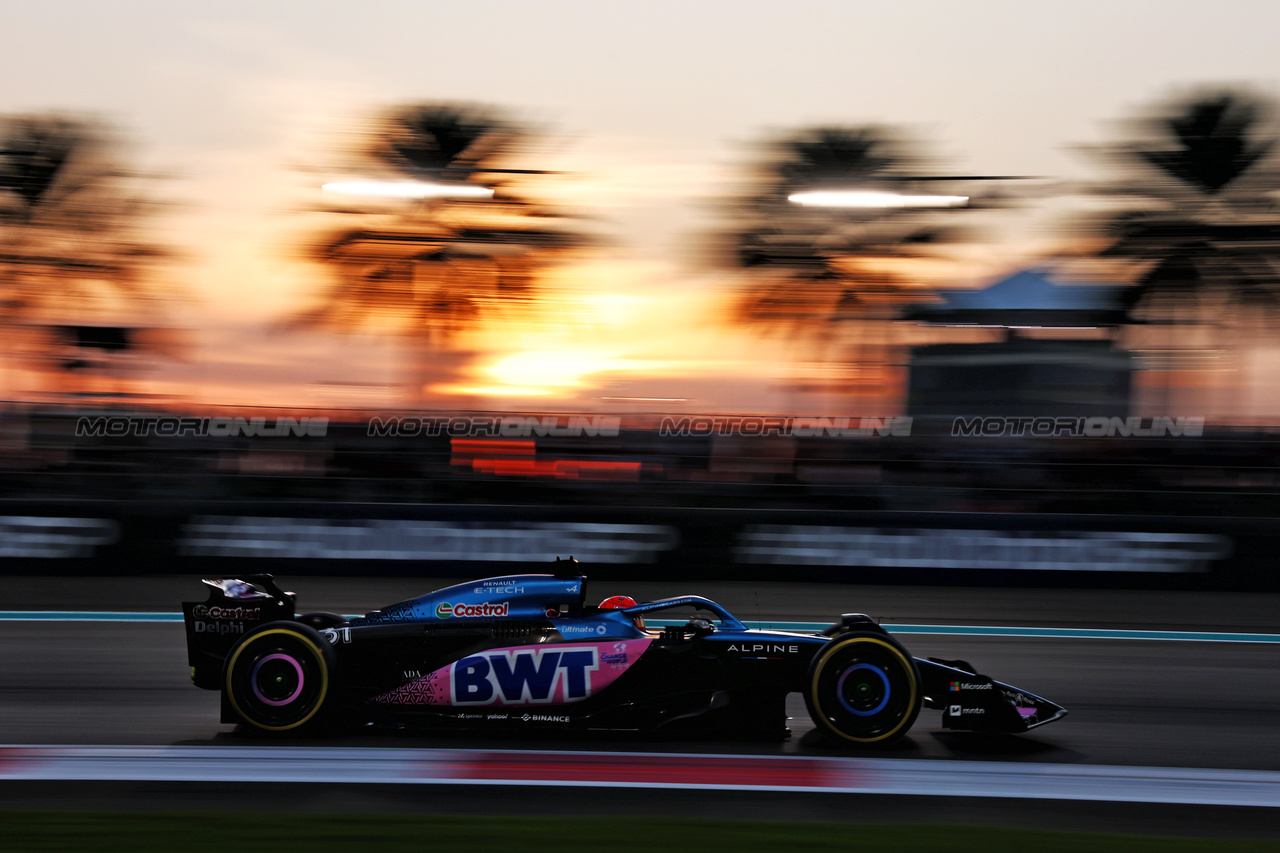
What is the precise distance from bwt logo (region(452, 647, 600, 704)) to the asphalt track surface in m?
0.24

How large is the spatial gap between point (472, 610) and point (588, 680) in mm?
589

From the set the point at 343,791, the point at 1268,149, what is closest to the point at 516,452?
the point at 343,791

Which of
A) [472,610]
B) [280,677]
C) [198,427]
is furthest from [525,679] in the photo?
[198,427]

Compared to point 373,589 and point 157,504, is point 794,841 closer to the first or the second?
point 373,589

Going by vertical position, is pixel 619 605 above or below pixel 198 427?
below

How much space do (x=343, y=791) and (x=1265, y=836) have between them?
3140 millimetres

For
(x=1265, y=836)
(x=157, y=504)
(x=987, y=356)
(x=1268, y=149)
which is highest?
(x=1268, y=149)

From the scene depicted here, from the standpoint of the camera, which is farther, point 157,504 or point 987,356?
point 987,356

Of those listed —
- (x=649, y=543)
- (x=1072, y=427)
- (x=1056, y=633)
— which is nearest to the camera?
(x=1056, y=633)

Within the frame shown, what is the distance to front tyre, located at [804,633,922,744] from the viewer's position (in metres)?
4.78

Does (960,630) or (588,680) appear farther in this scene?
(960,630)

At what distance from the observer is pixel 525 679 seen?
15.7 feet

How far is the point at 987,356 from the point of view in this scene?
54.7ft

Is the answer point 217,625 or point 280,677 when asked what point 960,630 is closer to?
point 280,677
